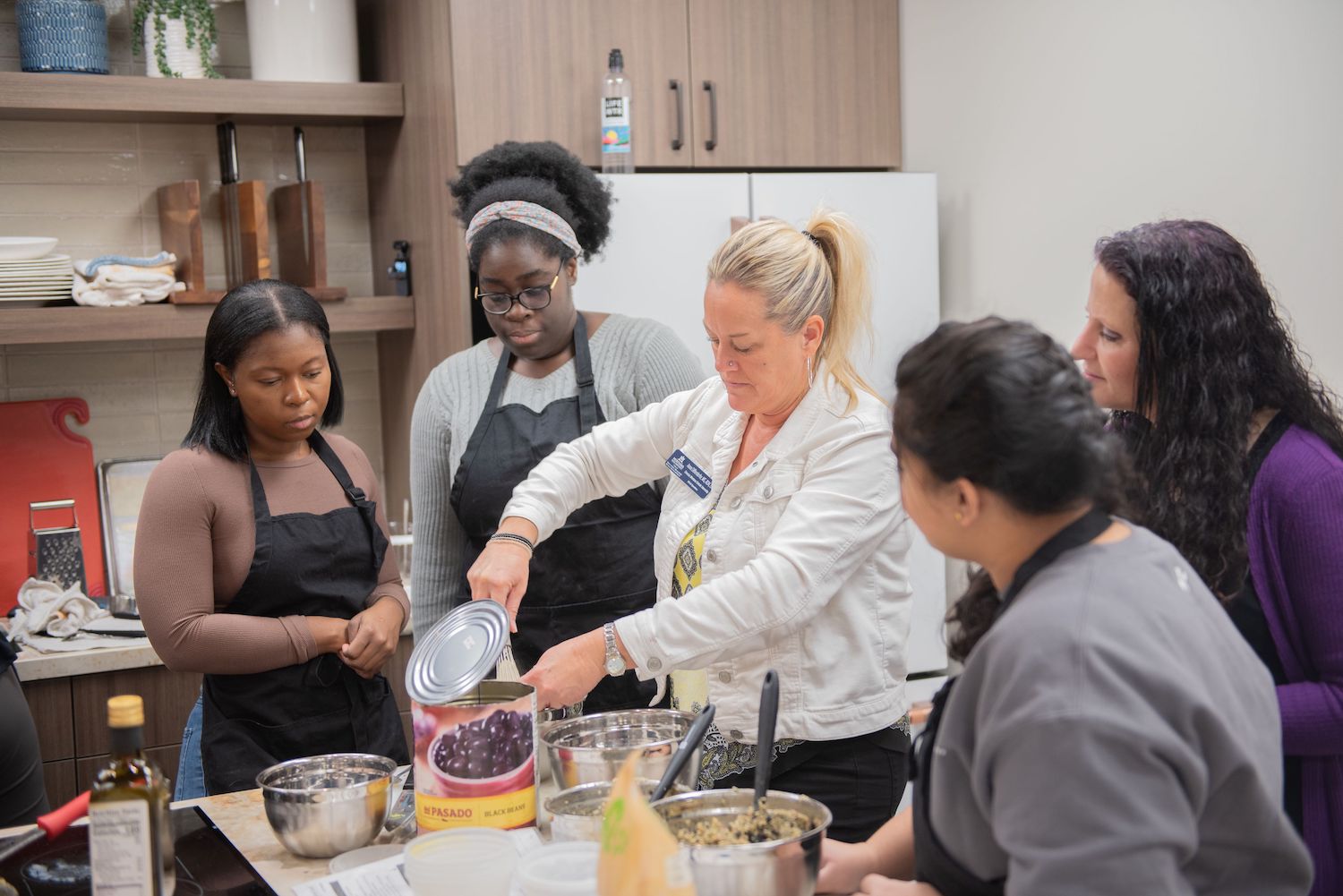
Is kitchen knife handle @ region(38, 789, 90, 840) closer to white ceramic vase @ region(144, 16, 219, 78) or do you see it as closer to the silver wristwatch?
the silver wristwatch

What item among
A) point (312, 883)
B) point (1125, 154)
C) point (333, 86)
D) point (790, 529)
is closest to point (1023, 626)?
point (790, 529)

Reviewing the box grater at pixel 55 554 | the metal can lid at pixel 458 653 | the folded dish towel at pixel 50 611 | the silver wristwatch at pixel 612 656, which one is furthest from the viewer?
the box grater at pixel 55 554

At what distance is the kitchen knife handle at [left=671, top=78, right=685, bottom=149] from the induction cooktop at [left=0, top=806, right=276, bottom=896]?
224 cm

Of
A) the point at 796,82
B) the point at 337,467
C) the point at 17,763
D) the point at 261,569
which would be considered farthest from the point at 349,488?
the point at 796,82

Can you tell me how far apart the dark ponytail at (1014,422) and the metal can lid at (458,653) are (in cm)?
57

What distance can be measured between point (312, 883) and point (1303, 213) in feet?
7.48

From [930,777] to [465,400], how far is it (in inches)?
53.1

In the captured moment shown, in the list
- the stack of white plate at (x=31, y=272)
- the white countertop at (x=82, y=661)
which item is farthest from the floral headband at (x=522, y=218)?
the stack of white plate at (x=31, y=272)

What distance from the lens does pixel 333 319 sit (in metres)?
3.15

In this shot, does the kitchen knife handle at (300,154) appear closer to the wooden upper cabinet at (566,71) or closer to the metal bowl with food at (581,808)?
the wooden upper cabinet at (566,71)

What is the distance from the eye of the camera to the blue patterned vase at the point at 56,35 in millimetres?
2916

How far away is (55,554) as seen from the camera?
3.04 metres

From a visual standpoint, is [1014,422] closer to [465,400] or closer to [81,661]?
[465,400]

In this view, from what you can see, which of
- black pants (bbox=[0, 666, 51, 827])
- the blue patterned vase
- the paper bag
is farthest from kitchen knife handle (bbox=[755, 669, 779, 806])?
the blue patterned vase
